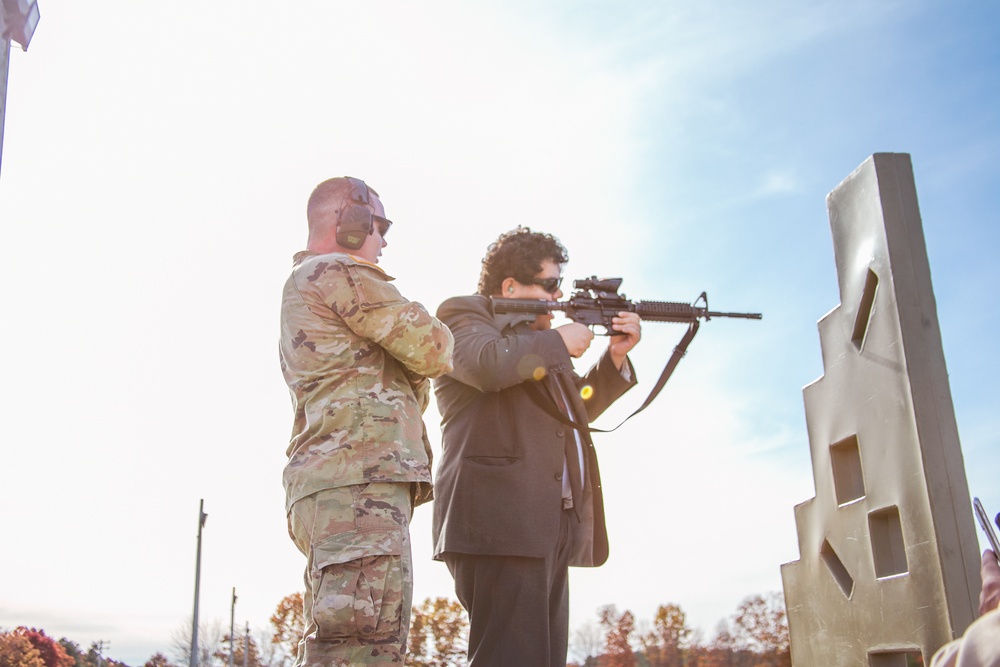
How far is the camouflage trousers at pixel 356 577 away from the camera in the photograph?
2.79 m

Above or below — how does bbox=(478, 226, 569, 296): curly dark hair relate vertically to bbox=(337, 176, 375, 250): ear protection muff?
above

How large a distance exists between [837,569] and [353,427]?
266cm

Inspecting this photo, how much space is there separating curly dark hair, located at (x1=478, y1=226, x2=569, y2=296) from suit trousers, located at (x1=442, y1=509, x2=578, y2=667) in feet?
4.13

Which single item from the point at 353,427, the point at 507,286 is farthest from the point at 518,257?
the point at 353,427

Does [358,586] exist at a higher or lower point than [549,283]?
lower

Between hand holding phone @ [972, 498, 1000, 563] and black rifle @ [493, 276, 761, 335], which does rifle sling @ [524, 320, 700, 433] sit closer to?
black rifle @ [493, 276, 761, 335]

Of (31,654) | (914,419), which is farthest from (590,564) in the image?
(31,654)

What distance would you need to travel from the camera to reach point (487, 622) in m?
3.77

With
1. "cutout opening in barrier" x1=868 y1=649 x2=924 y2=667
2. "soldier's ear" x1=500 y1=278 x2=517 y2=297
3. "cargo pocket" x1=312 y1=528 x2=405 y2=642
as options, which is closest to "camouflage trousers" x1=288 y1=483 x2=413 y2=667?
"cargo pocket" x1=312 y1=528 x2=405 y2=642

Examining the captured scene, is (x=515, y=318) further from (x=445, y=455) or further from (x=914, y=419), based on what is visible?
(x=914, y=419)

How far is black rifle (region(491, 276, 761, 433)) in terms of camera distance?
426 centimetres

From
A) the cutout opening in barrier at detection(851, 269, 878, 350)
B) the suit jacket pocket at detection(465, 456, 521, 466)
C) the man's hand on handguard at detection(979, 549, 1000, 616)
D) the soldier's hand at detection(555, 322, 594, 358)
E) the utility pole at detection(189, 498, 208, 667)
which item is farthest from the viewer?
the utility pole at detection(189, 498, 208, 667)

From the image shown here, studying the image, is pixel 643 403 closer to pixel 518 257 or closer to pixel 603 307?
pixel 603 307

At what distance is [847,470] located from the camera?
15.0 ft
